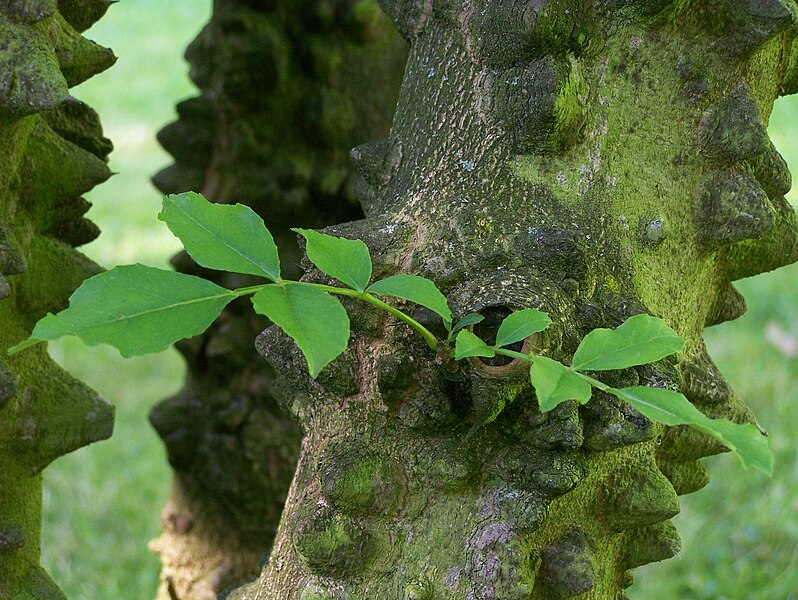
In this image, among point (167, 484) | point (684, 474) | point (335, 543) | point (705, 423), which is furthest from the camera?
point (167, 484)

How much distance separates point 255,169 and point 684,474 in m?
0.55

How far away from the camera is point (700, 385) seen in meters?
0.49

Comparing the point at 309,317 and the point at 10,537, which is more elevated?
the point at 309,317

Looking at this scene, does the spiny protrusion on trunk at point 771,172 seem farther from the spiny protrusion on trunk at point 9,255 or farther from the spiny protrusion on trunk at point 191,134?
the spiny protrusion on trunk at point 191,134

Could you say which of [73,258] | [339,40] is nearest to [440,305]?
[73,258]

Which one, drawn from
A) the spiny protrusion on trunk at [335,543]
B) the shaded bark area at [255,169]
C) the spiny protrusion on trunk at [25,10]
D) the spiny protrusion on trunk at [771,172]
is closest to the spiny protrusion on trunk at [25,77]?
the spiny protrusion on trunk at [25,10]

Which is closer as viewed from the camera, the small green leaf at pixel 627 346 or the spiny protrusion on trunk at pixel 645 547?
the small green leaf at pixel 627 346

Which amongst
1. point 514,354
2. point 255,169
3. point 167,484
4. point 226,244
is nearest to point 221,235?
point 226,244

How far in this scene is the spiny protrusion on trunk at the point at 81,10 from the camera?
0.59 metres

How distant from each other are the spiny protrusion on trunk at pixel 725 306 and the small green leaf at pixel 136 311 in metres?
0.30

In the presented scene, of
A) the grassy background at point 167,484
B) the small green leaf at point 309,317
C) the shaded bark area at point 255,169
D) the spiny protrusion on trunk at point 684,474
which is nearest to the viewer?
the small green leaf at point 309,317

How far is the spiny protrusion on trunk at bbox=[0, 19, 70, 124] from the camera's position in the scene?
0.46m

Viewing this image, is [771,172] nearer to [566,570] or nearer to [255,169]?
[566,570]

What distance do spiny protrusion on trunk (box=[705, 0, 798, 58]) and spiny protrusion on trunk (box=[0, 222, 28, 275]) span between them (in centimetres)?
35
